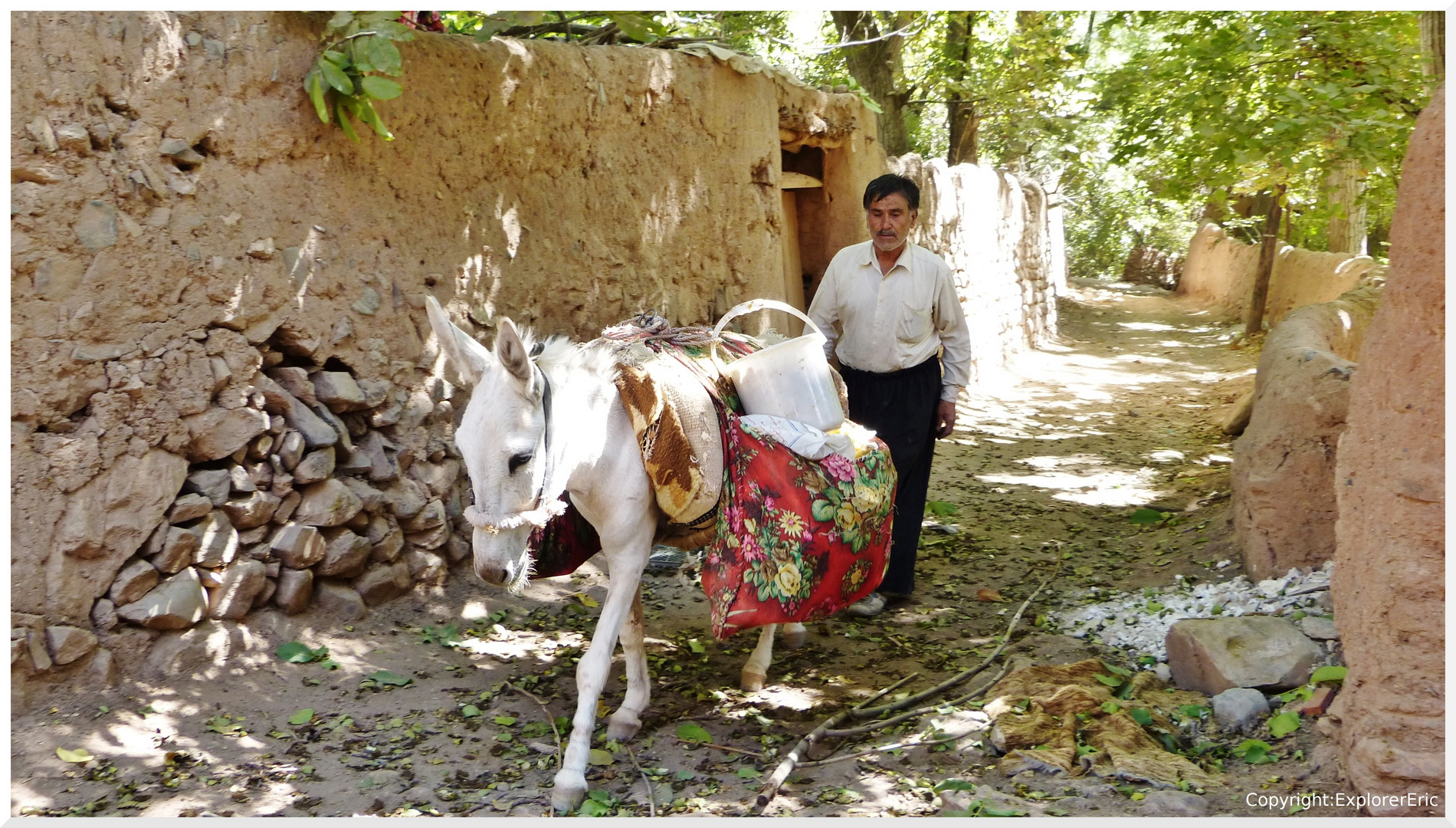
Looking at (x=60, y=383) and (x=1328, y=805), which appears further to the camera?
(x=60, y=383)

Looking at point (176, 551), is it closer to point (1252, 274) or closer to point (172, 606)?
point (172, 606)

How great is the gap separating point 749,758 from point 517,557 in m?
1.06

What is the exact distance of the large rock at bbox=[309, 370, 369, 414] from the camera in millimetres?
3947

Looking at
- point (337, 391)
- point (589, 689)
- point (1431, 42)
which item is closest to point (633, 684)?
point (589, 689)

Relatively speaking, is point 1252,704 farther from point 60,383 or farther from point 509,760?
point 60,383

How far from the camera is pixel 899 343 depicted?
4539 millimetres

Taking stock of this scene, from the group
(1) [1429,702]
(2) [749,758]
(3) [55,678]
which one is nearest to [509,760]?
(2) [749,758]

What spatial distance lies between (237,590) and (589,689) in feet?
4.52

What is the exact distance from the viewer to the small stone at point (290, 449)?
3.76 meters

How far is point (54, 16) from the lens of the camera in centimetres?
315

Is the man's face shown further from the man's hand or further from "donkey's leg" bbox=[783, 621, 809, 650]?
"donkey's leg" bbox=[783, 621, 809, 650]

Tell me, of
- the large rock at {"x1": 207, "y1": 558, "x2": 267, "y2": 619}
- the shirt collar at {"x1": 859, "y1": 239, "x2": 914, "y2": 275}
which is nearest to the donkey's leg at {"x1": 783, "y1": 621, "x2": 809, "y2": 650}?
the shirt collar at {"x1": 859, "y1": 239, "x2": 914, "y2": 275}

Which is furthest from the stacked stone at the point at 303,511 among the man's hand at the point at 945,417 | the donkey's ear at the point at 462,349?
the man's hand at the point at 945,417

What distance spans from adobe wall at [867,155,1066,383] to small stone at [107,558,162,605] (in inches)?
254
